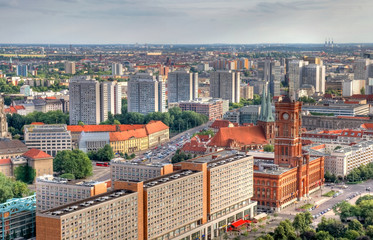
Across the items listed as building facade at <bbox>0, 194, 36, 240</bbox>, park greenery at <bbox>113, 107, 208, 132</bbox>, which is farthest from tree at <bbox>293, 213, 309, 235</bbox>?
park greenery at <bbox>113, 107, 208, 132</bbox>

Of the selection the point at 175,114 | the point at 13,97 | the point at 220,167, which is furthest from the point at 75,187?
the point at 13,97

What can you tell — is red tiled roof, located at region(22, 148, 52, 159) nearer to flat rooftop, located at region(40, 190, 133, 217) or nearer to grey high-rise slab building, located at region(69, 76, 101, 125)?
flat rooftop, located at region(40, 190, 133, 217)

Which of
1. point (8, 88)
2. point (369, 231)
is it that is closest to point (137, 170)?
point (369, 231)

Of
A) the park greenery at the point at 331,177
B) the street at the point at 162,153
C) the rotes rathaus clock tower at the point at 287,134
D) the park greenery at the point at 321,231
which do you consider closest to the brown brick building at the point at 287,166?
the rotes rathaus clock tower at the point at 287,134

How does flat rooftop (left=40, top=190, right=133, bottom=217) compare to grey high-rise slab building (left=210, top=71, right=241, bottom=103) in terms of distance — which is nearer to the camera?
flat rooftop (left=40, top=190, right=133, bottom=217)

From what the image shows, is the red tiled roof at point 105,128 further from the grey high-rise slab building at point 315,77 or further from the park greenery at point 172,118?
the grey high-rise slab building at point 315,77

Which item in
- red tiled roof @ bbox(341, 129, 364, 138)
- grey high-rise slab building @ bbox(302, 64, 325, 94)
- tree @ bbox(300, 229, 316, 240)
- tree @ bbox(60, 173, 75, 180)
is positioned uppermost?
grey high-rise slab building @ bbox(302, 64, 325, 94)

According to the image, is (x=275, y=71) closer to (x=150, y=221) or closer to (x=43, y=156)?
(x=43, y=156)
